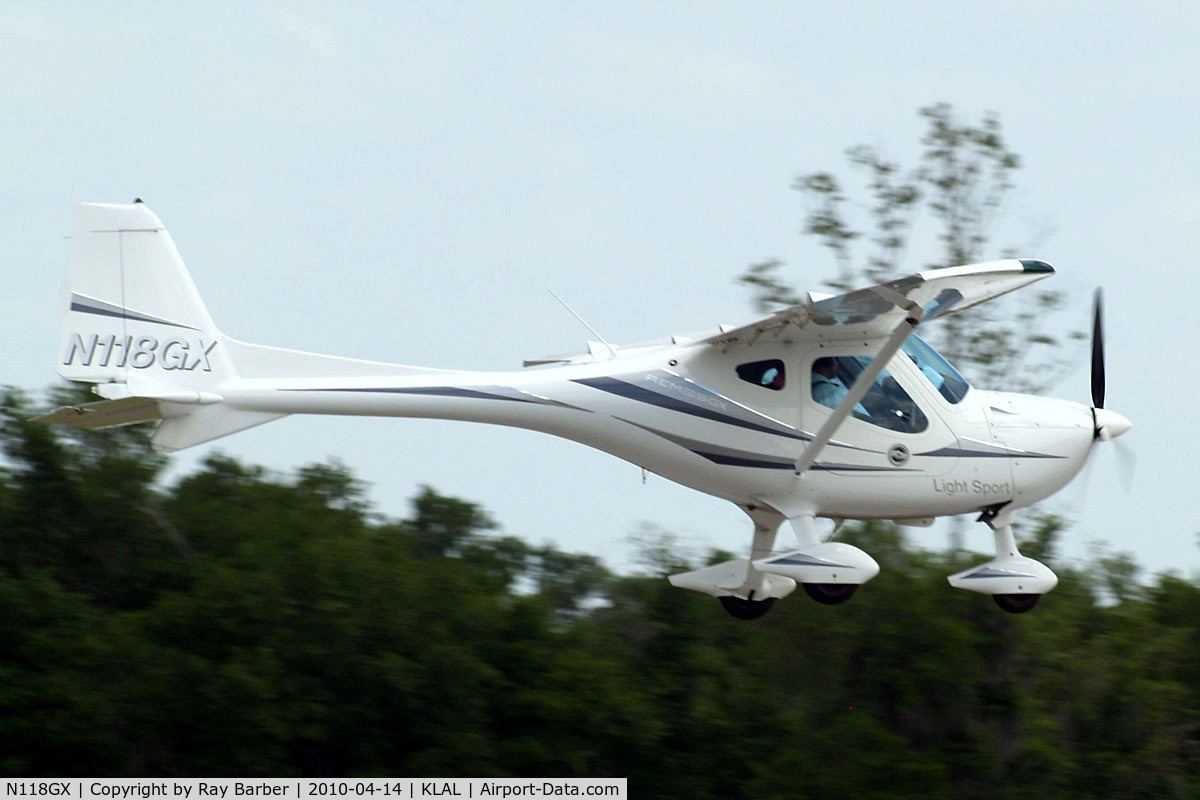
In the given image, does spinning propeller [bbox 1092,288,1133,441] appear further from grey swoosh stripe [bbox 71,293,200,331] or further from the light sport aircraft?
grey swoosh stripe [bbox 71,293,200,331]

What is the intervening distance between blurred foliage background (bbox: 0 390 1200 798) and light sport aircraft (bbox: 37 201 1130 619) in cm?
908

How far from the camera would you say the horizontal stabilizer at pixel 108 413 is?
Result: 42.3 ft

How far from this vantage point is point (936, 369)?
14.9m

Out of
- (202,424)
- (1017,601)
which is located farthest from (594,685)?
(202,424)

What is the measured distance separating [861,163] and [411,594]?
9244 mm

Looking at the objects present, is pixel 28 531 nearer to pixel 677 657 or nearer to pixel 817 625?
pixel 677 657

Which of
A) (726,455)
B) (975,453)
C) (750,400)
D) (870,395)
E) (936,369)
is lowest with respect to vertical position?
(726,455)

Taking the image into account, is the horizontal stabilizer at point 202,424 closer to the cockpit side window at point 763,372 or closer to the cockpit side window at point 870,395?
the cockpit side window at point 763,372

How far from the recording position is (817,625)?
25.0 metres

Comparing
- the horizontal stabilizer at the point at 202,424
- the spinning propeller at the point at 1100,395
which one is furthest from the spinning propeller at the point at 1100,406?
the horizontal stabilizer at the point at 202,424
